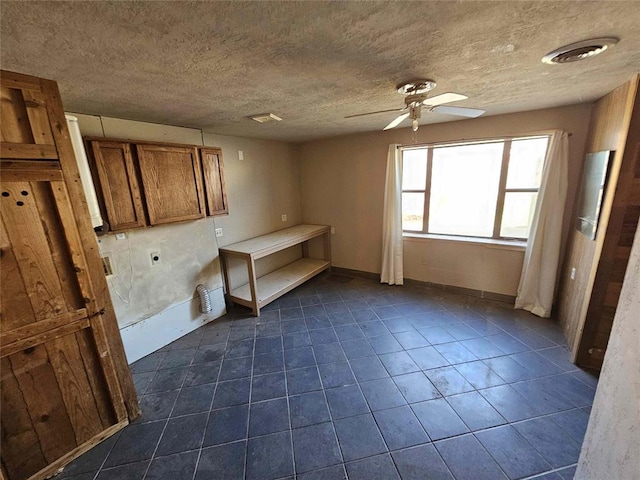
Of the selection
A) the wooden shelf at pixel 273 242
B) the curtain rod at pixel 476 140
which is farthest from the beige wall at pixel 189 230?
the curtain rod at pixel 476 140

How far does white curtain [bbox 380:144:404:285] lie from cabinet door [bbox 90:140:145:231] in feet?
9.79

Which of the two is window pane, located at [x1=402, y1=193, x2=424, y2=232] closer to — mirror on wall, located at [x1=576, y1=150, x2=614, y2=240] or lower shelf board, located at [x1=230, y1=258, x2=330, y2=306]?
lower shelf board, located at [x1=230, y1=258, x2=330, y2=306]

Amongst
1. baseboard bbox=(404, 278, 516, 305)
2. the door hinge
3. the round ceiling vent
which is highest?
the round ceiling vent

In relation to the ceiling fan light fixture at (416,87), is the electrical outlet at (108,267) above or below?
below

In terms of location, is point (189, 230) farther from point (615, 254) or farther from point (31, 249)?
point (615, 254)

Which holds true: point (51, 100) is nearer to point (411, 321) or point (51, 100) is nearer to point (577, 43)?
point (577, 43)

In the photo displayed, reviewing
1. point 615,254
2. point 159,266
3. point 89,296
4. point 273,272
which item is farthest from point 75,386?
point 615,254

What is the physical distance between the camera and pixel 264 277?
3.90 metres

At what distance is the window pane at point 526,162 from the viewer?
2930mm

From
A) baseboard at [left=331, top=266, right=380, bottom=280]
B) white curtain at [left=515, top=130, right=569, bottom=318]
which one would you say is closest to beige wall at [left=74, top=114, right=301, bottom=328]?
baseboard at [left=331, top=266, right=380, bottom=280]

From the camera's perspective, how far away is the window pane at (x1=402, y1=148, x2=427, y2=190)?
11.9 feet

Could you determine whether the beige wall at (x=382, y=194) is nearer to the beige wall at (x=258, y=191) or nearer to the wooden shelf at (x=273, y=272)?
the beige wall at (x=258, y=191)

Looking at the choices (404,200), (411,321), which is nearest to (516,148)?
(404,200)

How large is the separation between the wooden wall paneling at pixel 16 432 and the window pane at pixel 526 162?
460 cm
